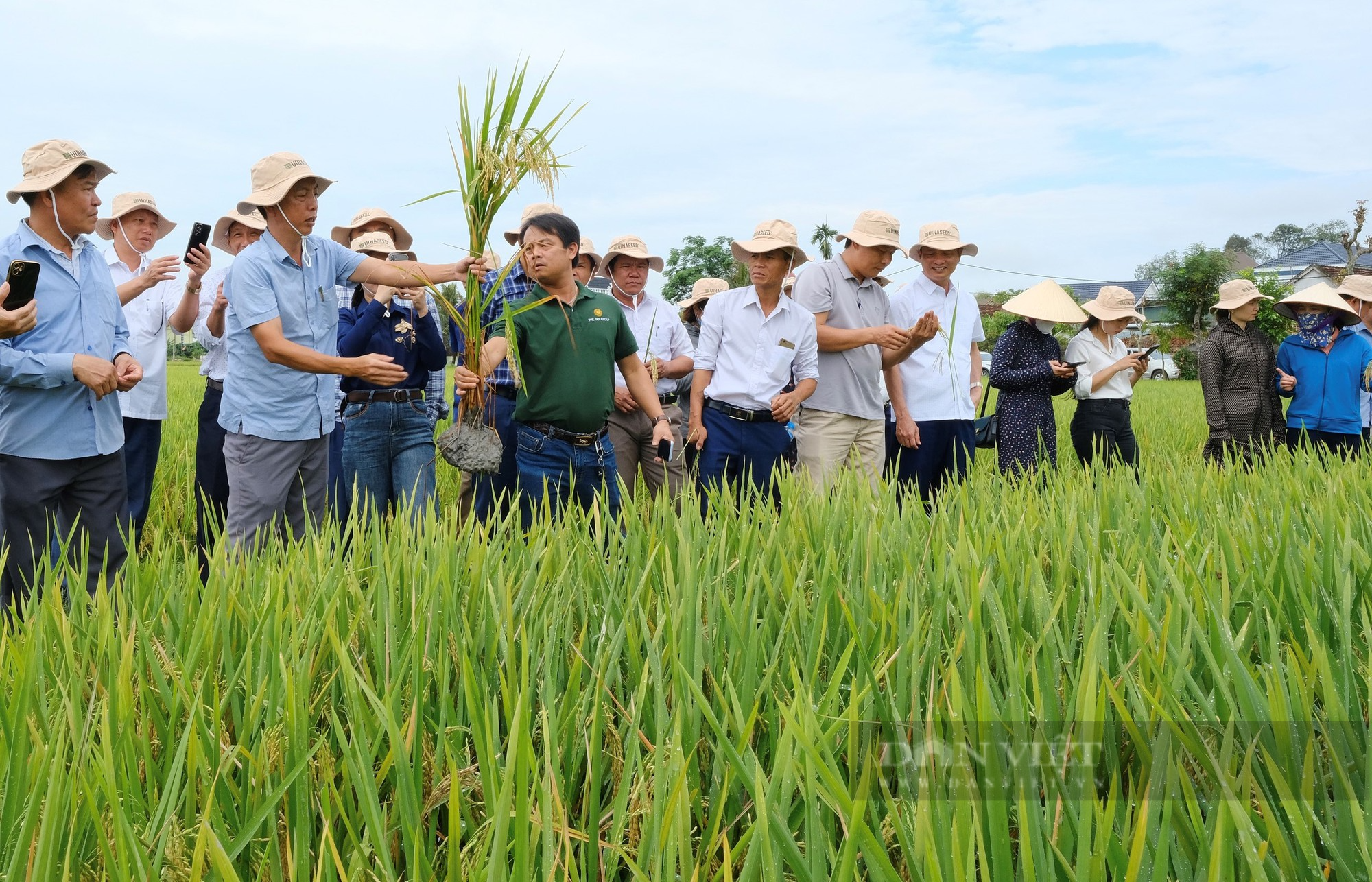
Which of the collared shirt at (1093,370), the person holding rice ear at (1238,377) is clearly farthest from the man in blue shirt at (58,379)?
the person holding rice ear at (1238,377)

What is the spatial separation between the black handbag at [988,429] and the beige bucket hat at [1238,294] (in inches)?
53.4

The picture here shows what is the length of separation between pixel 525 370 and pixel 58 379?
1407 mm

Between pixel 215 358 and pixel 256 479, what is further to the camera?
pixel 215 358

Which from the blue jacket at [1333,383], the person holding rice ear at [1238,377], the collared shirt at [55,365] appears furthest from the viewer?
the person holding rice ear at [1238,377]

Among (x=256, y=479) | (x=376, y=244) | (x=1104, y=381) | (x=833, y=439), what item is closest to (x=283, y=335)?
(x=256, y=479)

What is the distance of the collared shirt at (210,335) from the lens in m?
Answer: 4.39

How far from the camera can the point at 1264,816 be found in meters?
0.86

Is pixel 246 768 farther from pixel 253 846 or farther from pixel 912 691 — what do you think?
pixel 912 691

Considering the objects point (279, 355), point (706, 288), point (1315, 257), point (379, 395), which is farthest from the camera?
point (1315, 257)

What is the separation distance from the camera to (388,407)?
3793 millimetres

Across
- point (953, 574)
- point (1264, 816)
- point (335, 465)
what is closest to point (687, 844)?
point (1264, 816)

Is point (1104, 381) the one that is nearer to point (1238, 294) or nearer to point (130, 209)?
point (1238, 294)

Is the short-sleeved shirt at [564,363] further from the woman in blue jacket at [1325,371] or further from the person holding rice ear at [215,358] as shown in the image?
the woman in blue jacket at [1325,371]

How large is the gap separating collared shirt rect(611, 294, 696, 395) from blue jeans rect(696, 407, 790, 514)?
0.95 meters
